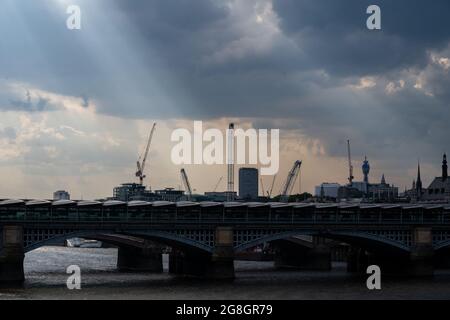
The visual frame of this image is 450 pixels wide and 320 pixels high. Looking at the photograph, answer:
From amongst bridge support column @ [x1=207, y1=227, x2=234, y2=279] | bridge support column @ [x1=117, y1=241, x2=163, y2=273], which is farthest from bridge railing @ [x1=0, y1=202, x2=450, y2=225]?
bridge support column @ [x1=117, y1=241, x2=163, y2=273]

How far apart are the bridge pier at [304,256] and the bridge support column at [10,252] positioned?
56.9 meters

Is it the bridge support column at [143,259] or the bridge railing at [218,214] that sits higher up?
the bridge railing at [218,214]

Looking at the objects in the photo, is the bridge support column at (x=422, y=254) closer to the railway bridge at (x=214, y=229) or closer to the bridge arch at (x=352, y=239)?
the railway bridge at (x=214, y=229)

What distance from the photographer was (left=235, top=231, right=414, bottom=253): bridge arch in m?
125

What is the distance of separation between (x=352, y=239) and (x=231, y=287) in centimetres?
3117

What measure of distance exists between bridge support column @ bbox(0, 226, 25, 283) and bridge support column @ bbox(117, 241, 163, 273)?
39.5 meters

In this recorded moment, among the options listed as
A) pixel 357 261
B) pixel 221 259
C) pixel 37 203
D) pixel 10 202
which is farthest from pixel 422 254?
pixel 10 202

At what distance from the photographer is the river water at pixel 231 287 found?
3952 inches

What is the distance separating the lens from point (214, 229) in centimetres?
12212

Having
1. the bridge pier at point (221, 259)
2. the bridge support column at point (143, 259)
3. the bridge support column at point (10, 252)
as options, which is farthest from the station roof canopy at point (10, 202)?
the bridge support column at point (143, 259)

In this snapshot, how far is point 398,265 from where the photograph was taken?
449 ft

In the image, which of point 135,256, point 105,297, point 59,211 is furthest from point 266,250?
point 105,297
